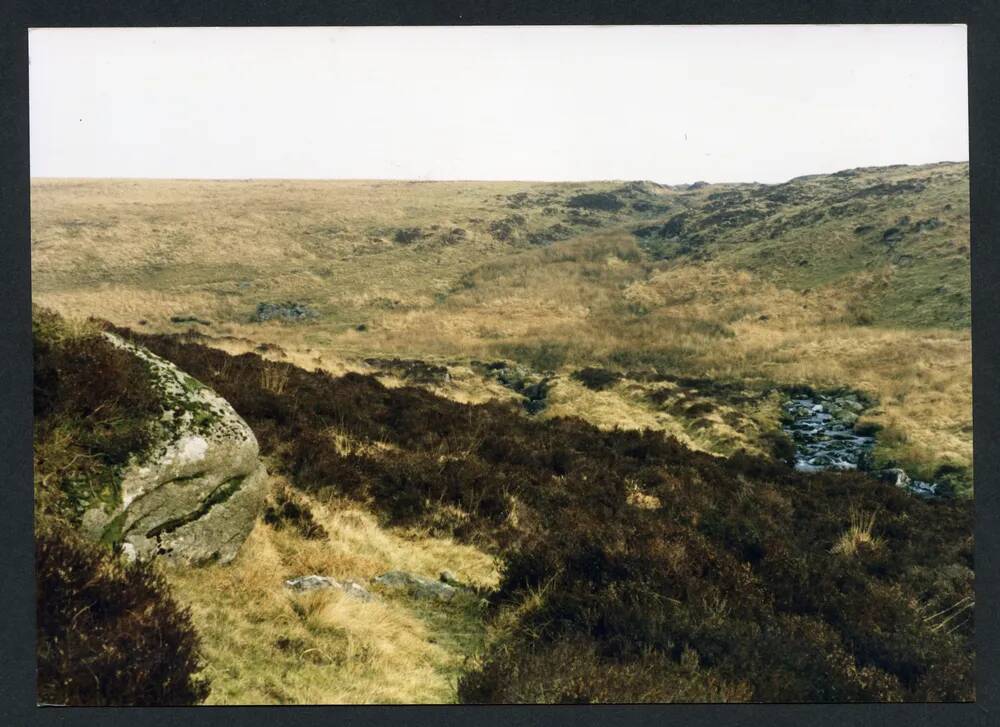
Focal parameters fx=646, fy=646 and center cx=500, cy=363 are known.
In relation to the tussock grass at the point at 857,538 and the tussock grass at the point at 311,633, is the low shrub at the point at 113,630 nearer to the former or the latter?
the tussock grass at the point at 311,633

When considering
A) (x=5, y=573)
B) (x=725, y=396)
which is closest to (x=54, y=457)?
(x=5, y=573)

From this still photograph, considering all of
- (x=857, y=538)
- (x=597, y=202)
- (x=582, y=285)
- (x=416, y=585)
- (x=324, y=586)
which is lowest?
(x=857, y=538)

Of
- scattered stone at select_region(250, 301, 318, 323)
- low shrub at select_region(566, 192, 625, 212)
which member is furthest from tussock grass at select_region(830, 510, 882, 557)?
low shrub at select_region(566, 192, 625, 212)

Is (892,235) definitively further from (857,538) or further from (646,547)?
(646,547)

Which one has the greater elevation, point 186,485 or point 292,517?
point 186,485

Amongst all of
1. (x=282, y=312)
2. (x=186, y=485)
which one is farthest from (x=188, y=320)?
(x=186, y=485)

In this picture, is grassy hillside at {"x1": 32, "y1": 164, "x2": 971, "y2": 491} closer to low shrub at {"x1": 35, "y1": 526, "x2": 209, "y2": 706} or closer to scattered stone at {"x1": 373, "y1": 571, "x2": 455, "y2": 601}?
low shrub at {"x1": 35, "y1": 526, "x2": 209, "y2": 706}

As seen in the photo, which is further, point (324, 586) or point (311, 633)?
point (324, 586)

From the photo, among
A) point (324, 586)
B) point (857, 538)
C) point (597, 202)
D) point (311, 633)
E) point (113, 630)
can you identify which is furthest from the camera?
point (597, 202)
